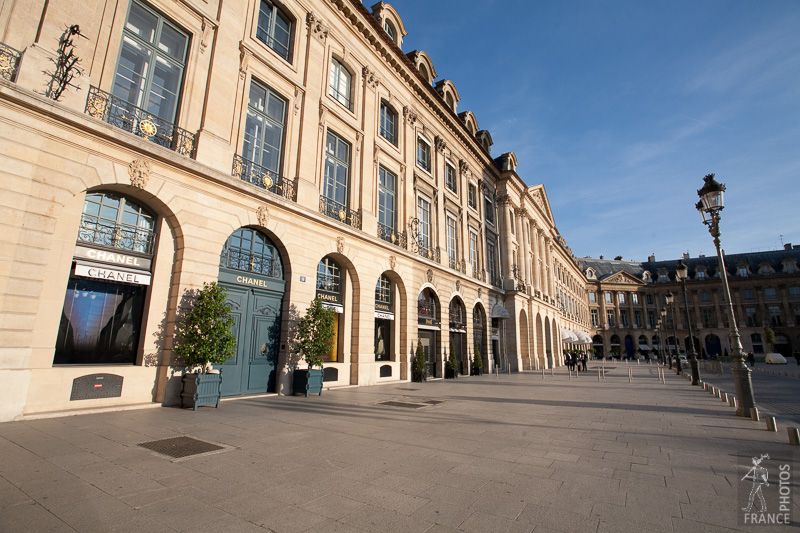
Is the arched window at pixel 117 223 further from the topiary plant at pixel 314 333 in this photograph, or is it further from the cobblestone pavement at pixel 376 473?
the topiary plant at pixel 314 333

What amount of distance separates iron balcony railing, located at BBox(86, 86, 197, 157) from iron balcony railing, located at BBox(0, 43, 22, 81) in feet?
4.07

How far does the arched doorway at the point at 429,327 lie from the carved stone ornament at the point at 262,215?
10.5 m

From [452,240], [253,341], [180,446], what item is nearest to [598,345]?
[452,240]

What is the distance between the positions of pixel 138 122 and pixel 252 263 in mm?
4875

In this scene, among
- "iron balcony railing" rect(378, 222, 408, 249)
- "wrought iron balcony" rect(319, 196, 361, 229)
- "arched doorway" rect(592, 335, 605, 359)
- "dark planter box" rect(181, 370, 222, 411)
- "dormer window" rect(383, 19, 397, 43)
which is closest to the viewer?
"dark planter box" rect(181, 370, 222, 411)

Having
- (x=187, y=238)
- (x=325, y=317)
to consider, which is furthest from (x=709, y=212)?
(x=187, y=238)

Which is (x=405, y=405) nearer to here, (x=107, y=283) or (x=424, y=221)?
(x=107, y=283)

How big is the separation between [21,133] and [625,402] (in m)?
17.5

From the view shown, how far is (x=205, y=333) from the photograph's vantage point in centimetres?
980

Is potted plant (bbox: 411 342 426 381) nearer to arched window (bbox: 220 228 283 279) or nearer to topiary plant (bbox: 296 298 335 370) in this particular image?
topiary plant (bbox: 296 298 335 370)

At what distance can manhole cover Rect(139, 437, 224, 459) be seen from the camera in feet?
18.5

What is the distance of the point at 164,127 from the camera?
1068cm

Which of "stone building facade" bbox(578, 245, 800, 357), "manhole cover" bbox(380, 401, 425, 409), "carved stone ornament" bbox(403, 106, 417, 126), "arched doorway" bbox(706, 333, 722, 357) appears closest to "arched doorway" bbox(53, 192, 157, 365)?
"manhole cover" bbox(380, 401, 425, 409)

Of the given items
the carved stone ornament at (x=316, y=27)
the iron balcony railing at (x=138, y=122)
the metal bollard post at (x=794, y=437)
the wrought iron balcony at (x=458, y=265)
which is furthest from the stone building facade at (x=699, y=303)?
the iron balcony railing at (x=138, y=122)
